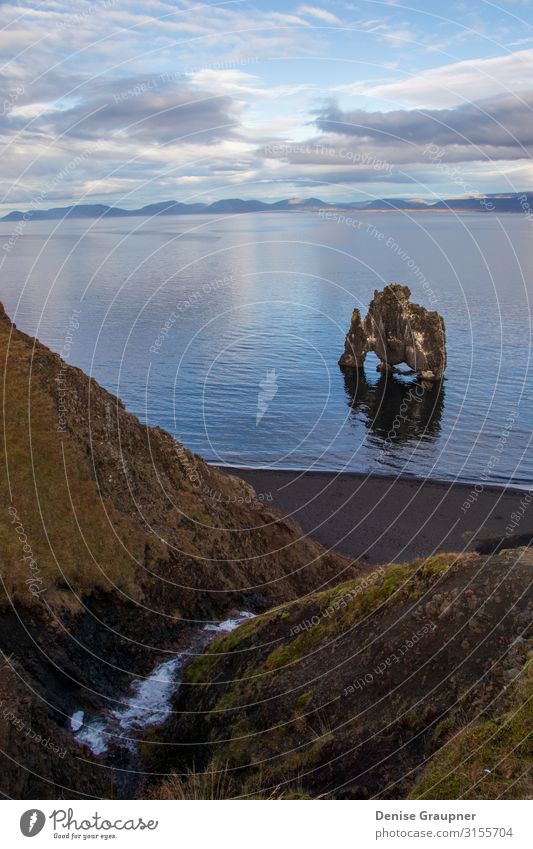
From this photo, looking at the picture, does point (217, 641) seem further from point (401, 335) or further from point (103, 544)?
point (401, 335)

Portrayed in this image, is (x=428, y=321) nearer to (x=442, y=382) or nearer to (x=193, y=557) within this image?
(x=442, y=382)

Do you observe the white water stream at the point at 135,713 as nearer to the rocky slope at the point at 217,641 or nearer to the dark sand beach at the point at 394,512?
the rocky slope at the point at 217,641

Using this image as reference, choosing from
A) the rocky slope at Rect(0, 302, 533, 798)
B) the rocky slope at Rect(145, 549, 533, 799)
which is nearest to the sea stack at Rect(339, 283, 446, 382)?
the rocky slope at Rect(0, 302, 533, 798)

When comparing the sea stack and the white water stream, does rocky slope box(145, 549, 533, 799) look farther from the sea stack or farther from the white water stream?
the sea stack

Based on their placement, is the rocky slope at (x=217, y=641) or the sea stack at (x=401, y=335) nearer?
the rocky slope at (x=217, y=641)

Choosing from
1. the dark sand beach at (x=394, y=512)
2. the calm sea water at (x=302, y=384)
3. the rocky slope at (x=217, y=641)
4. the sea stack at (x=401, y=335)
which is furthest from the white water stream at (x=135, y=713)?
the sea stack at (x=401, y=335)

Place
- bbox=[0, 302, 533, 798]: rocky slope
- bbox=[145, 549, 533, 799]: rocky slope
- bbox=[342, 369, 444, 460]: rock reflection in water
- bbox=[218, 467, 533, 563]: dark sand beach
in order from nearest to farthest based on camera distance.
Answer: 1. bbox=[145, 549, 533, 799]: rocky slope
2. bbox=[0, 302, 533, 798]: rocky slope
3. bbox=[218, 467, 533, 563]: dark sand beach
4. bbox=[342, 369, 444, 460]: rock reflection in water
